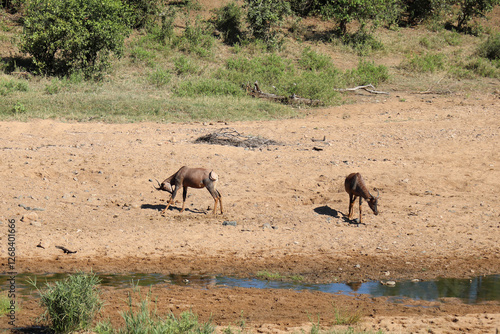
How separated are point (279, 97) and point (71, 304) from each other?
541 inches

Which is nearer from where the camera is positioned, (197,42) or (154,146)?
(154,146)

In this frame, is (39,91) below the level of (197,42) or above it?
below

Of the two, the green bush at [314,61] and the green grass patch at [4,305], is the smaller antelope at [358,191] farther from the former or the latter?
the green bush at [314,61]

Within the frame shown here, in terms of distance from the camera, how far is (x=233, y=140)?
1328 cm

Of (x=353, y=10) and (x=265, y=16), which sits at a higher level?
(x=353, y=10)

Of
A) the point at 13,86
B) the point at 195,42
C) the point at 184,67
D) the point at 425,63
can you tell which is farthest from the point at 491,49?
the point at 13,86

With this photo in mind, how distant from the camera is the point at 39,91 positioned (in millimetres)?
17375

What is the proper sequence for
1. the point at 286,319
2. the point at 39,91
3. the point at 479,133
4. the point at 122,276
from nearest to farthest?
1. the point at 286,319
2. the point at 122,276
3. the point at 479,133
4. the point at 39,91

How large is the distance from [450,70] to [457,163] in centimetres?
1222

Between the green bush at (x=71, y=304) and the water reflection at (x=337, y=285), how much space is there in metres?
1.55

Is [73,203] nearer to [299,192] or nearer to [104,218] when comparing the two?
[104,218]

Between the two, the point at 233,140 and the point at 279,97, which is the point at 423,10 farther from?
the point at 233,140

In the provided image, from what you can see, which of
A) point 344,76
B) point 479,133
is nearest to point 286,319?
point 479,133

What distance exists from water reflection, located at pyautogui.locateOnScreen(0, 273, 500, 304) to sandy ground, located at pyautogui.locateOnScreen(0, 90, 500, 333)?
0.71 ft
